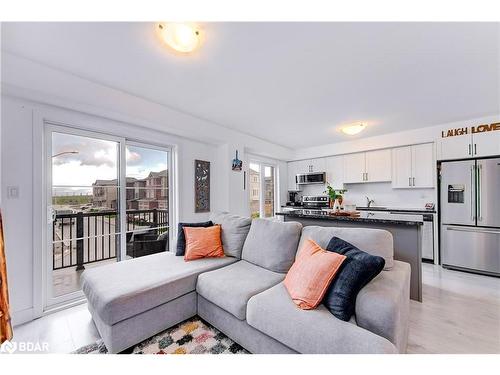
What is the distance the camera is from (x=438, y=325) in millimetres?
1908

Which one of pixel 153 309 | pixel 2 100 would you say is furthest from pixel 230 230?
pixel 2 100

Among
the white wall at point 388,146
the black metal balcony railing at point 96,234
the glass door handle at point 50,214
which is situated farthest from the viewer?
the white wall at point 388,146

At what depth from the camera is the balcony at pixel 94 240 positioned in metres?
2.40

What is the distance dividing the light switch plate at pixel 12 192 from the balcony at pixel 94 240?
42cm

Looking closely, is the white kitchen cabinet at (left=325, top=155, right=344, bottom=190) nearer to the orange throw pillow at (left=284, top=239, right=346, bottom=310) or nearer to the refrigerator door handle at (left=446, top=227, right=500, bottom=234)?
the refrigerator door handle at (left=446, top=227, right=500, bottom=234)

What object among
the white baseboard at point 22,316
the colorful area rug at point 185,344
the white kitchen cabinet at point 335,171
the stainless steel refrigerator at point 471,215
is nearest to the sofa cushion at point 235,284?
the colorful area rug at point 185,344

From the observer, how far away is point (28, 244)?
6.63 ft

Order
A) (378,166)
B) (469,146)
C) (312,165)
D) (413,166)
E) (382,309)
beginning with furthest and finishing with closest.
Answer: (312,165) → (378,166) → (413,166) → (469,146) → (382,309)

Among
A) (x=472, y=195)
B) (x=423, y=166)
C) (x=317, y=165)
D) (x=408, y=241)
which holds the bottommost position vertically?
(x=408, y=241)

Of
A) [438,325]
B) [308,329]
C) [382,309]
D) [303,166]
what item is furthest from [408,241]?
[303,166]

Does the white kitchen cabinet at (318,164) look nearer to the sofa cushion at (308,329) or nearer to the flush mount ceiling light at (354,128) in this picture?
the flush mount ceiling light at (354,128)

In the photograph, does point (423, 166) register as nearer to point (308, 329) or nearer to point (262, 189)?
point (262, 189)

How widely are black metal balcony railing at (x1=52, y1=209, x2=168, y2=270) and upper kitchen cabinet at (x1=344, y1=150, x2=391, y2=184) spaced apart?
3.98 metres

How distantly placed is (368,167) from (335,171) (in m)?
0.70
